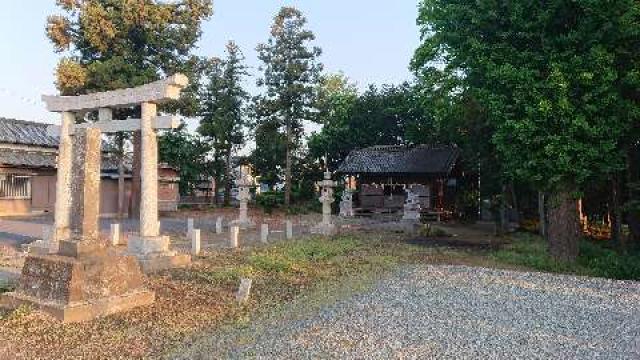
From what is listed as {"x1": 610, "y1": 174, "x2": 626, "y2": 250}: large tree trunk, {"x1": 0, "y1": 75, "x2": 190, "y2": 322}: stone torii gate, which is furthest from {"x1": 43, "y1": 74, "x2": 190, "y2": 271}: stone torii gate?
{"x1": 610, "y1": 174, "x2": 626, "y2": 250}: large tree trunk

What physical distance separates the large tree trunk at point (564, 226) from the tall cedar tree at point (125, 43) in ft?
73.9

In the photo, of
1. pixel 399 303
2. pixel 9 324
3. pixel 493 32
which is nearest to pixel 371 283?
pixel 399 303

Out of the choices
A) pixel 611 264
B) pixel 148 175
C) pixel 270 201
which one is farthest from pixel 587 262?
pixel 270 201

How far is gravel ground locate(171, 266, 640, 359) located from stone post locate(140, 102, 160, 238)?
21.2 ft

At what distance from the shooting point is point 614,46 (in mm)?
12609

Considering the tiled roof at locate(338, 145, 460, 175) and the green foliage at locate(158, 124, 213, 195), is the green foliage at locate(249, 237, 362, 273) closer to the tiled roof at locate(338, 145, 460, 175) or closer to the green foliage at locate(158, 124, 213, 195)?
the tiled roof at locate(338, 145, 460, 175)

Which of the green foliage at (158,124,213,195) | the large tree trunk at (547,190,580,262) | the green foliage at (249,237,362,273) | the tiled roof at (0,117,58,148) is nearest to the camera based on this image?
the green foliage at (249,237,362,273)

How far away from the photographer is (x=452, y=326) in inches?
282

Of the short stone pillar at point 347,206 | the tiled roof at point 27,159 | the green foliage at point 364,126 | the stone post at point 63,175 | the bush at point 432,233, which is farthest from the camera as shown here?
the green foliage at point 364,126

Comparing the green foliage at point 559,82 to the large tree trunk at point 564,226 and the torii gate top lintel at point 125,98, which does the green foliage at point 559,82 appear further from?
the torii gate top lintel at point 125,98

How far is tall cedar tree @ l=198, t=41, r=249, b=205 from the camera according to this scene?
1502 inches

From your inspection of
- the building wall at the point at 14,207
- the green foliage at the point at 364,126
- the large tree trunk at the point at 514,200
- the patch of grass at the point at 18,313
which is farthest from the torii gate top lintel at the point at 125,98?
the green foliage at the point at 364,126

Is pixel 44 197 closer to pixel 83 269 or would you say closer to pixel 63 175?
pixel 63 175

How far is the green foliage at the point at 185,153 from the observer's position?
124 feet
